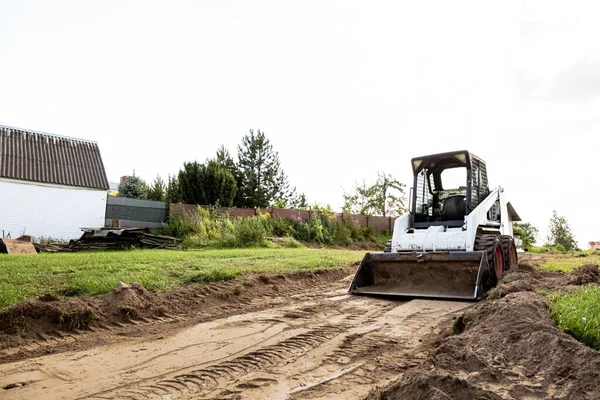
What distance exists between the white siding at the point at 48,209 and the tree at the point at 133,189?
12.1ft

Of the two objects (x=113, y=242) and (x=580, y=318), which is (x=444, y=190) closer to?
(x=580, y=318)

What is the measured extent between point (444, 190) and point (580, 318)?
6.95m

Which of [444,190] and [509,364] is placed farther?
[444,190]

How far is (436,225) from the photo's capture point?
1004cm

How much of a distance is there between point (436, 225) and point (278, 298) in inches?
160

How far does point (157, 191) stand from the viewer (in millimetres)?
27938

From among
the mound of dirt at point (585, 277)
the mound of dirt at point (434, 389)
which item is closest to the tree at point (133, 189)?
the mound of dirt at point (585, 277)

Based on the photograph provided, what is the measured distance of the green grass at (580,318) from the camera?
13.0 feet

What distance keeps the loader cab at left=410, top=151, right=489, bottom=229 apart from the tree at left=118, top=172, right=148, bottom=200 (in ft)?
72.4

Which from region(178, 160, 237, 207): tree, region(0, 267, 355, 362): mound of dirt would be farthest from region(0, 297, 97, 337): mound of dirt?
region(178, 160, 237, 207): tree

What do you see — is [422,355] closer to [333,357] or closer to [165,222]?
[333,357]

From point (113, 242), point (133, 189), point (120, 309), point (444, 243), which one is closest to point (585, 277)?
point (444, 243)

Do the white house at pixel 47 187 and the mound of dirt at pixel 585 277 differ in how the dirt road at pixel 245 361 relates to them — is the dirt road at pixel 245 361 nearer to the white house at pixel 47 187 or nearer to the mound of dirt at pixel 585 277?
the mound of dirt at pixel 585 277

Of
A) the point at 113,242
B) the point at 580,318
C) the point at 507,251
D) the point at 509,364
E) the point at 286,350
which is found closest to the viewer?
the point at 509,364
